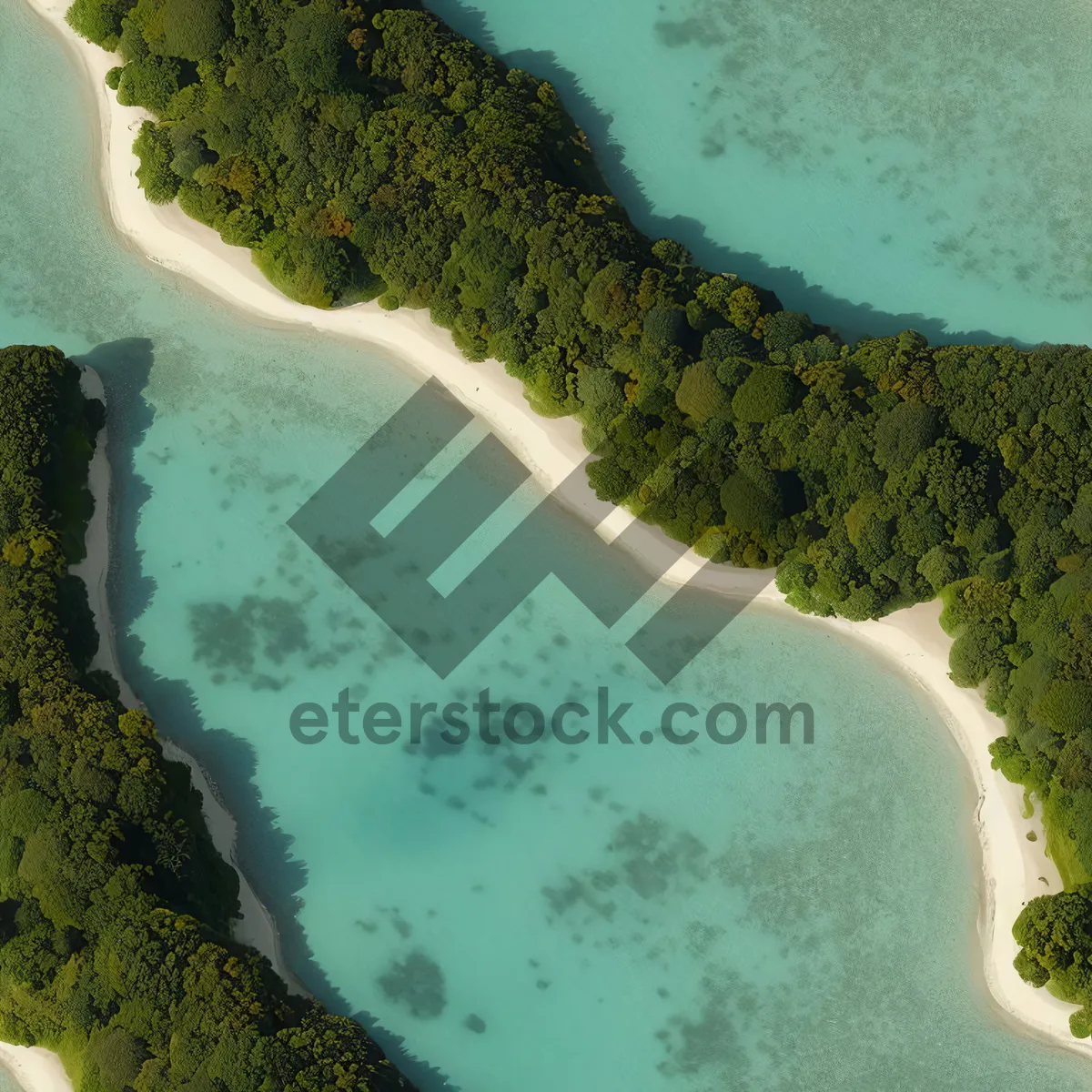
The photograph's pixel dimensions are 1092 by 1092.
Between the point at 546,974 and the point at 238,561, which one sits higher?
the point at 238,561

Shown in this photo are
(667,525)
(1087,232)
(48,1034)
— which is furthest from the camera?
(1087,232)

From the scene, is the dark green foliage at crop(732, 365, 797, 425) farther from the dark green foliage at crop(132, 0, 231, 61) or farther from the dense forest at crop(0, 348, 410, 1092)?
the dark green foliage at crop(132, 0, 231, 61)

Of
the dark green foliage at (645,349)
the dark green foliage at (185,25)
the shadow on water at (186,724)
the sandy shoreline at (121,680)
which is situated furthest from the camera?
the dark green foliage at (185,25)

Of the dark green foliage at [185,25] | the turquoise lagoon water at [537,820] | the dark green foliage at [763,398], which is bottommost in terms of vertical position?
the turquoise lagoon water at [537,820]

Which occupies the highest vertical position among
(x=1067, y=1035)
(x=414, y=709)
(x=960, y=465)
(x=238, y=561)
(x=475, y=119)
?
(x=475, y=119)

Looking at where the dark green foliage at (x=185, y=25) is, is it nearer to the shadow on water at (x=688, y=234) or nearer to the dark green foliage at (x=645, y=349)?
the dark green foliage at (x=645, y=349)

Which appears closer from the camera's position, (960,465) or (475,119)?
(960,465)

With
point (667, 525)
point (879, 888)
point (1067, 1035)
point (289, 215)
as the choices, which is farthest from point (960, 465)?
point (289, 215)

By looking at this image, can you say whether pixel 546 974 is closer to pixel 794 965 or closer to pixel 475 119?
pixel 794 965

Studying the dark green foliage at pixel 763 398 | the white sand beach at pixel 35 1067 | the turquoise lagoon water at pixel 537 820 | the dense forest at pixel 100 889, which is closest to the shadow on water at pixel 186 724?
the turquoise lagoon water at pixel 537 820
